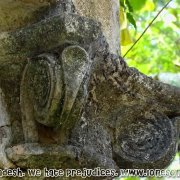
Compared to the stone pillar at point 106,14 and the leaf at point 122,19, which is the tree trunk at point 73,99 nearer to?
the stone pillar at point 106,14

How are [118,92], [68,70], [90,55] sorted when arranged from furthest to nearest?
[118,92]
[90,55]
[68,70]

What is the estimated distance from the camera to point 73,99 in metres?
1.41

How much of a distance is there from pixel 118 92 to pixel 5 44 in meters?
0.33

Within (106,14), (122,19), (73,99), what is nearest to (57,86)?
(73,99)

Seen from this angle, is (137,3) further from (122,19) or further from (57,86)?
(57,86)

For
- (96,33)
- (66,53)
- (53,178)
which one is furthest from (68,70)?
(53,178)

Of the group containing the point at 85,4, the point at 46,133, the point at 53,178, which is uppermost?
the point at 85,4

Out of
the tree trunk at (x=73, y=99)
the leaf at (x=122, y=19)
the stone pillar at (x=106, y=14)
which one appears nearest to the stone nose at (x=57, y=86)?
the tree trunk at (x=73, y=99)

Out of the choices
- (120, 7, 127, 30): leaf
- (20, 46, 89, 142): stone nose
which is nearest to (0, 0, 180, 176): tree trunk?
(20, 46, 89, 142): stone nose

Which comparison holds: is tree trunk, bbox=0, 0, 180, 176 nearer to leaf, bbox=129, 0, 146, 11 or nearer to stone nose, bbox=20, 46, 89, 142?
stone nose, bbox=20, 46, 89, 142

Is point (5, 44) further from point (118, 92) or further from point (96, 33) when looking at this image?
point (118, 92)

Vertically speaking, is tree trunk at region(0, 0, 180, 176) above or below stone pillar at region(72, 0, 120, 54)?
below

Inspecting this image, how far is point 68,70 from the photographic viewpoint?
4.70 ft

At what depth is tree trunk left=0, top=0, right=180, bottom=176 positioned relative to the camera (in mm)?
1446
